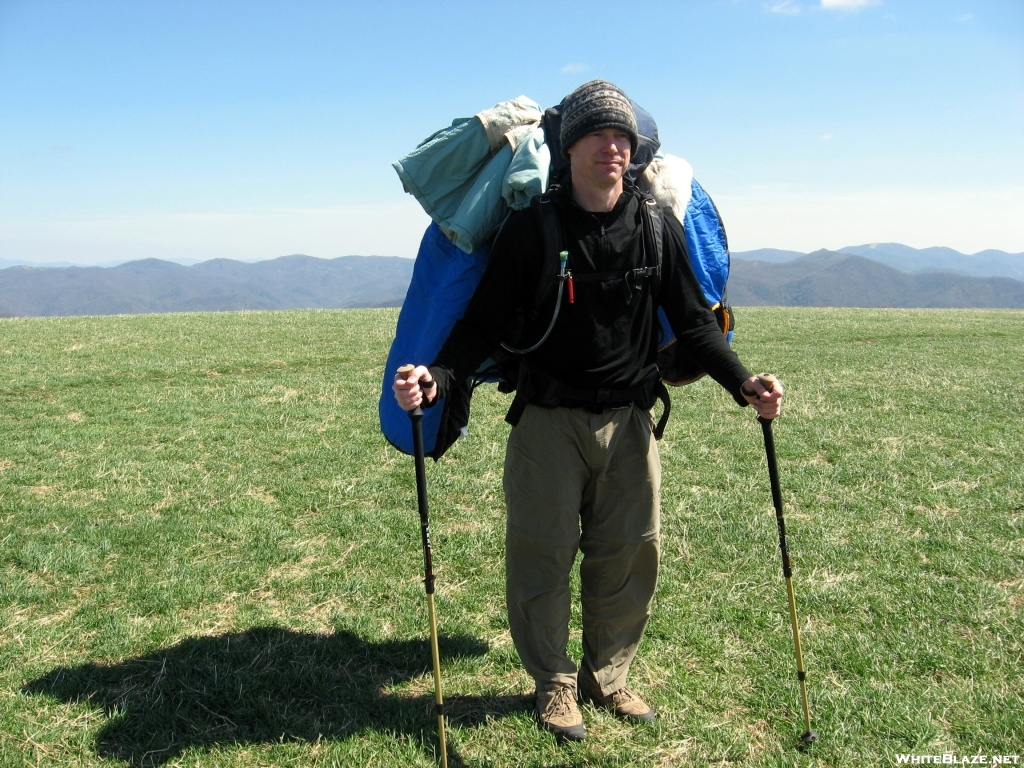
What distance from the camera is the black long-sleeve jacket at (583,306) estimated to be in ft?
12.5

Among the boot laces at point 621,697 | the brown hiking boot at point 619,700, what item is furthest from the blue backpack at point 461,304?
the boot laces at point 621,697

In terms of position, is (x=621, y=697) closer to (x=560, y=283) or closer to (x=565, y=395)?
(x=565, y=395)

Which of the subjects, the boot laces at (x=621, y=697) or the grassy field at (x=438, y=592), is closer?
the grassy field at (x=438, y=592)

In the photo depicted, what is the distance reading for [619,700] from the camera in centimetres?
429

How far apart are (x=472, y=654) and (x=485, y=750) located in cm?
92

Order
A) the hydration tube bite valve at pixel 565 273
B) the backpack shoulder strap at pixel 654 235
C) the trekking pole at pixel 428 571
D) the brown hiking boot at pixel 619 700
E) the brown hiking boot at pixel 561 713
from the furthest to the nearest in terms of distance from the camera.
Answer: the brown hiking boot at pixel 619 700 → the brown hiking boot at pixel 561 713 → the backpack shoulder strap at pixel 654 235 → the hydration tube bite valve at pixel 565 273 → the trekking pole at pixel 428 571

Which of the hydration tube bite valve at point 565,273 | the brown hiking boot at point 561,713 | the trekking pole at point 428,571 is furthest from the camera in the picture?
the brown hiking boot at point 561,713

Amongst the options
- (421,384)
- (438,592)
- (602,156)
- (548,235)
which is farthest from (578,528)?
(438,592)

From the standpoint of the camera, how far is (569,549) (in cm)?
406

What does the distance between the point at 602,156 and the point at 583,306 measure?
0.71 meters

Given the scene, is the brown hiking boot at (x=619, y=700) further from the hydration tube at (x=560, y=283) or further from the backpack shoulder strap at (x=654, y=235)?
the backpack shoulder strap at (x=654, y=235)

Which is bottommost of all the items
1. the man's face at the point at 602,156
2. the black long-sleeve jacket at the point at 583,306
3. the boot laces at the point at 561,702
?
the boot laces at the point at 561,702

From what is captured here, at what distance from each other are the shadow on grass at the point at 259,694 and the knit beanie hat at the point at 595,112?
305 centimetres

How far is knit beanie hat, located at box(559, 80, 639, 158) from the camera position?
364 cm
